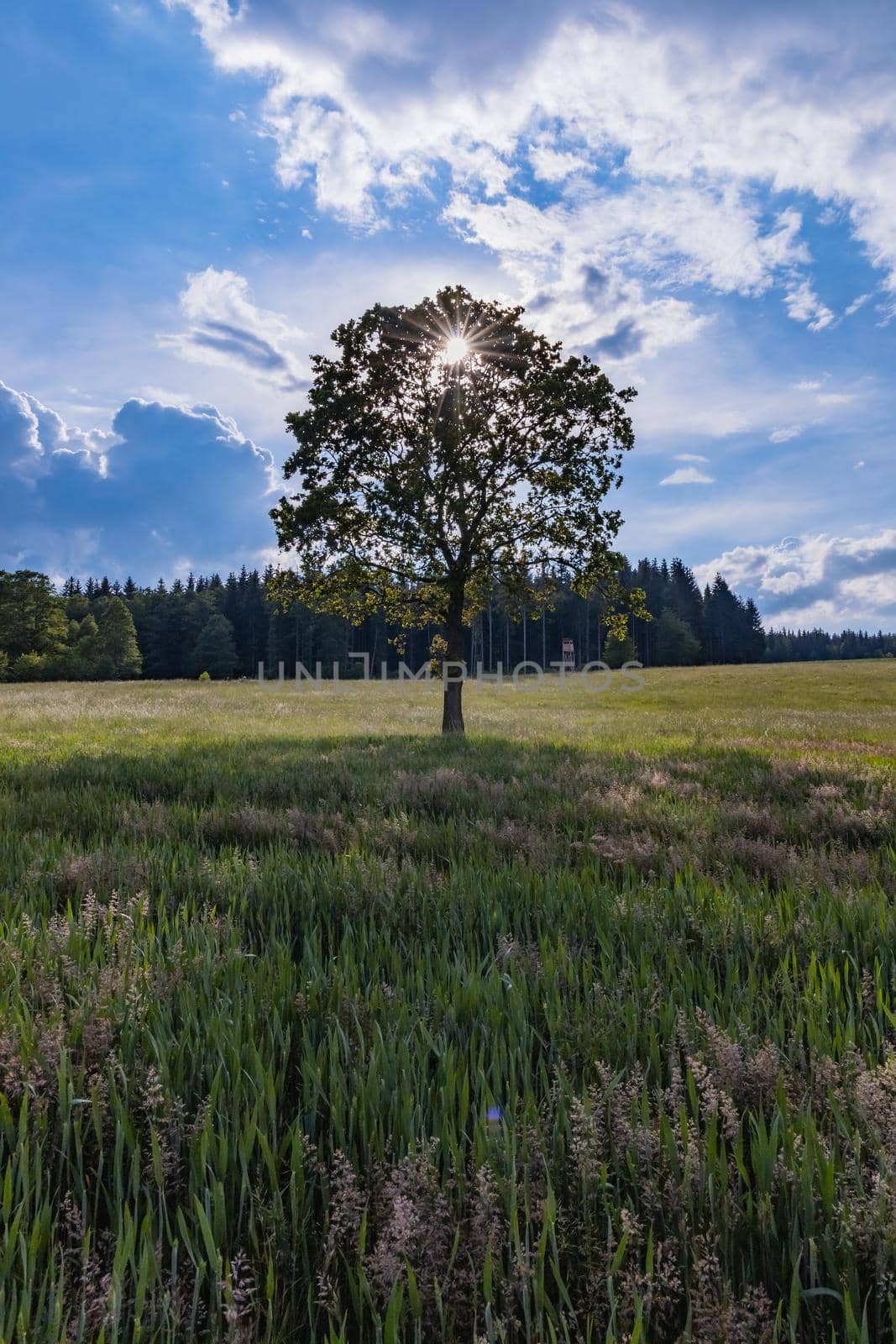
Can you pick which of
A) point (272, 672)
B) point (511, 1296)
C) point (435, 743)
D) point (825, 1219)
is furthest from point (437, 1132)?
point (272, 672)

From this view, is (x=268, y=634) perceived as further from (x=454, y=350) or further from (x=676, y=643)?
(x=454, y=350)

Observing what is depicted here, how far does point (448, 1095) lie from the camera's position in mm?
1898

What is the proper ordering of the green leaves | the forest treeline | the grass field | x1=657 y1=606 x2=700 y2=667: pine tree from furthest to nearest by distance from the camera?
x1=657 y1=606 x2=700 y2=667: pine tree < the forest treeline < the green leaves < the grass field

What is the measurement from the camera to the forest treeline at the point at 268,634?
8888 cm

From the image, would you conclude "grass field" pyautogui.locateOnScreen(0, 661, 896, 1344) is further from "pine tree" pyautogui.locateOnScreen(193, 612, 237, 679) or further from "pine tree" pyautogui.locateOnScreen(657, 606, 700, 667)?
"pine tree" pyautogui.locateOnScreen(657, 606, 700, 667)

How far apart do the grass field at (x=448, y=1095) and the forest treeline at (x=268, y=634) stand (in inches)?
2994

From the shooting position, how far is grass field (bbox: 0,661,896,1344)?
1.37 meters

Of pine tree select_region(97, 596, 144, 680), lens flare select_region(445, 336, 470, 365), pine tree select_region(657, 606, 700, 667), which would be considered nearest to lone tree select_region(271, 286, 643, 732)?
lens flare select_region(445, 336, 470, 365)

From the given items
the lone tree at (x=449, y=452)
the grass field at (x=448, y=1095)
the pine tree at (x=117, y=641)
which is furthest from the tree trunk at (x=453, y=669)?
the pine tree at (x=117, y=641)

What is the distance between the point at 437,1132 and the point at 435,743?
13053 millimetres

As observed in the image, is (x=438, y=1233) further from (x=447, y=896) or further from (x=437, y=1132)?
(x=447, y=896)

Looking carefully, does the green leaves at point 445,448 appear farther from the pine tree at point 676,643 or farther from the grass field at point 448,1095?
the pine tree at point 676,643

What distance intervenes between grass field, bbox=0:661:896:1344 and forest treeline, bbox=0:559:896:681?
7604 cm

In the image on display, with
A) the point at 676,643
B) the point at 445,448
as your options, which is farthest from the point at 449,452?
the point at 676,643
